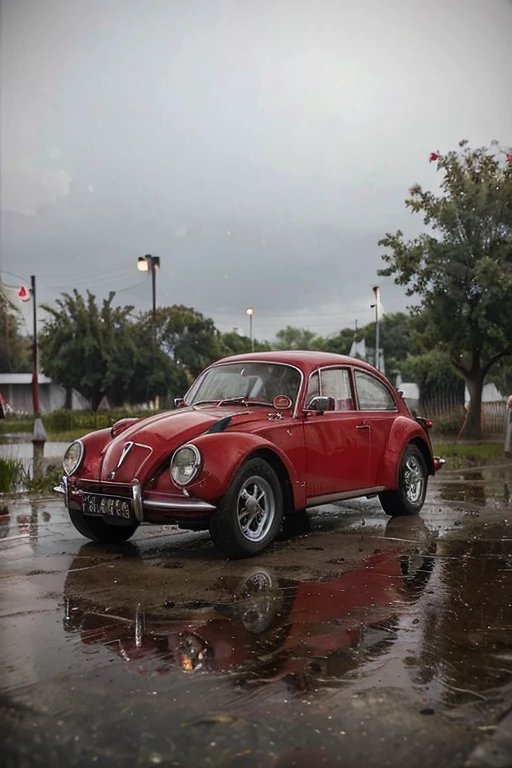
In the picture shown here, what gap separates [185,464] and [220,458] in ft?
0.82

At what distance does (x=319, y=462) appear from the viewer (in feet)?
19.9

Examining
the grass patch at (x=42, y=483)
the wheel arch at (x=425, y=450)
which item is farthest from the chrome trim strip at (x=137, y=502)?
the grass patch at (x=42, y=483)

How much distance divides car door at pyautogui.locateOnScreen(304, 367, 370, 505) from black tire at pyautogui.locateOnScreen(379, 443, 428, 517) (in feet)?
2.02

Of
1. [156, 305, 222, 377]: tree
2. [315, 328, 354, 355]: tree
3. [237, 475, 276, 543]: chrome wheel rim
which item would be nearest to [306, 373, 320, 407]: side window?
[237, 475, 276, 543]: chrome wheel rim

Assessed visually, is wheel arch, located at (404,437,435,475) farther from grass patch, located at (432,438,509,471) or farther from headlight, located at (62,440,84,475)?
grass patch, located at (432,438,509,471)

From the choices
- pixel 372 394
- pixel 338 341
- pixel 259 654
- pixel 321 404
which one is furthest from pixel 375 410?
pixel 338 341

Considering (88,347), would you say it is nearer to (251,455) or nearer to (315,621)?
(251,455)

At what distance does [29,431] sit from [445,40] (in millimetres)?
10857

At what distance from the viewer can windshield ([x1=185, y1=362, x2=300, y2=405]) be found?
6.24 metres

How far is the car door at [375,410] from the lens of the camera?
679cm

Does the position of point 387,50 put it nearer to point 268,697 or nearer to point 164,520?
point 164,520

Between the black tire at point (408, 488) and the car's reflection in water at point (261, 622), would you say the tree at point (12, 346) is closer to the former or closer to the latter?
the black tire at point (408, 488)

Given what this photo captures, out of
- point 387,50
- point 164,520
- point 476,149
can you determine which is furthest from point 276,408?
point 476,149

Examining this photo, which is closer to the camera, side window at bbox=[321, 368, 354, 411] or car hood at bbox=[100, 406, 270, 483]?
car hood at bbox=[100, 406, 270, 483]
